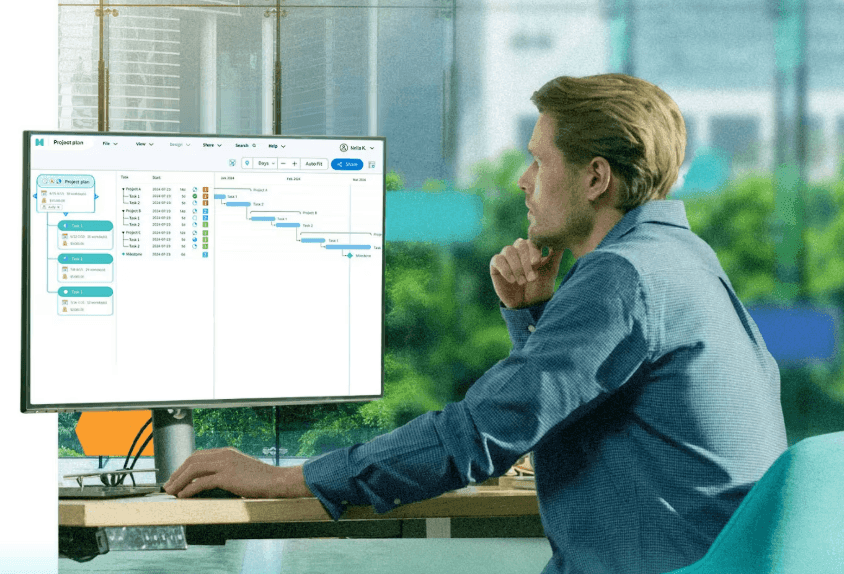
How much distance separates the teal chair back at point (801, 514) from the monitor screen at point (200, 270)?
73 centimetres

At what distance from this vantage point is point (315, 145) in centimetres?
128

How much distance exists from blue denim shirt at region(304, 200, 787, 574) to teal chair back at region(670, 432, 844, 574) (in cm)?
25

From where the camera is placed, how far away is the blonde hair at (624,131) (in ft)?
3.56

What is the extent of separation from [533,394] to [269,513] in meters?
0.37

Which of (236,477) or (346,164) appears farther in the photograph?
(346,164)

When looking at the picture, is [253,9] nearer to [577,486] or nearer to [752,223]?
[752,223]

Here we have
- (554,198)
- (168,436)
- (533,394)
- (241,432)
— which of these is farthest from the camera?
(241,432)

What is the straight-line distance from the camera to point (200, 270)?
124 centimetres

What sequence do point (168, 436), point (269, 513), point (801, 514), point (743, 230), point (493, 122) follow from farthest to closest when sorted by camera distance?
1. point (743, 230)
2. point (493, 122)
3. point (168, 436)
4. point (269, 513)
5. point (801, 514)

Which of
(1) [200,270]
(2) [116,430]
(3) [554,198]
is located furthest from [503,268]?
(2) [116,430]

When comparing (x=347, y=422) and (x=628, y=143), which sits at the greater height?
(x=628, y=143)

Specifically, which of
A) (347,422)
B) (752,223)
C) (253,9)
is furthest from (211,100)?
(752,223)

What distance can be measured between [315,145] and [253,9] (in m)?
3.84

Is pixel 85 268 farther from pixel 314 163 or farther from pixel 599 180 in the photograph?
pixel 599 180
